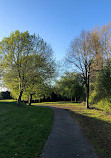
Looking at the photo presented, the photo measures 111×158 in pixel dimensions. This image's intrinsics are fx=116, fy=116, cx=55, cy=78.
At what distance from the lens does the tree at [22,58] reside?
17.6 metres

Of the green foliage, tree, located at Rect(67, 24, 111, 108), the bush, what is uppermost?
tree, located at Rect(67, 24, 111, 108)

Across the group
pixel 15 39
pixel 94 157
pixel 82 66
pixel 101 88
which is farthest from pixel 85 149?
pixel 82 66

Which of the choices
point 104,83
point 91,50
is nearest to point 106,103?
point 104,83

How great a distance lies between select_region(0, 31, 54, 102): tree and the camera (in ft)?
57.8

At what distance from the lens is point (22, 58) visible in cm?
1836

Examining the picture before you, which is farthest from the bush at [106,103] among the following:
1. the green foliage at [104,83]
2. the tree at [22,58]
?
the tree at [22,58]

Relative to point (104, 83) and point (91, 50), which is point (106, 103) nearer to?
point (104, 83)

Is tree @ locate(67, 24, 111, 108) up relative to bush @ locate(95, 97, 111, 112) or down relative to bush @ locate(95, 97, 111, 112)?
up

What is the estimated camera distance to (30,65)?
1870 cm

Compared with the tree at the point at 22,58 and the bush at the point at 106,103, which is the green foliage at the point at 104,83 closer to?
the bush at the point at 106,103

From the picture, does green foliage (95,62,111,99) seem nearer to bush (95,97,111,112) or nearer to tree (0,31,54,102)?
bush (95,97,111,112)

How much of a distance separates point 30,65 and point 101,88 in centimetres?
1119

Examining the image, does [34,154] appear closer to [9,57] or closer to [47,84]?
[9,57]

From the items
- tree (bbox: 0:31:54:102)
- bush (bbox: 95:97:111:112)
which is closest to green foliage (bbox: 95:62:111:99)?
bush (bbox: 95:97:111:112)
